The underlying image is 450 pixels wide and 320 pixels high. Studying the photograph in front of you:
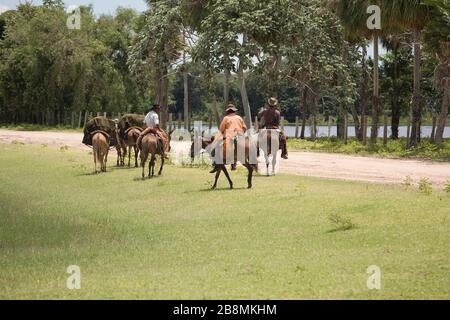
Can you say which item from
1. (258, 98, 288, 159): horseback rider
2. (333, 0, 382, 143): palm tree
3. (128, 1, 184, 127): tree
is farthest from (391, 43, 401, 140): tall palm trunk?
(258, 98, 288, 159): horseback rider

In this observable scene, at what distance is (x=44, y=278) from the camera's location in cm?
965

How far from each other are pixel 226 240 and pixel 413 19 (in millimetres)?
21082

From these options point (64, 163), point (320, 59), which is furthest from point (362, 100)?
point (64, 163)

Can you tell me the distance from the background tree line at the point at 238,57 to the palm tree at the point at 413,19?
0.15ft

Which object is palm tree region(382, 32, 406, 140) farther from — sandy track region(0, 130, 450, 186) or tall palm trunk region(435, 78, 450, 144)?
sandy track region(0, 130, 450, 186)

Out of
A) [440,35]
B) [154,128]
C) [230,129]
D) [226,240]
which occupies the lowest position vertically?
[226,240]

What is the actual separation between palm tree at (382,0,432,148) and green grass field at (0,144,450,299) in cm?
1319

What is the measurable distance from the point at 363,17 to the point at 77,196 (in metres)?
18.8

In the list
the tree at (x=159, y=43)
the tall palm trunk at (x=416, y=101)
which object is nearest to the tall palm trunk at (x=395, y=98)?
the tree at (x=159, y=43)

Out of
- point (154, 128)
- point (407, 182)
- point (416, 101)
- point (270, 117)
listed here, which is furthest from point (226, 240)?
point (416, 101)

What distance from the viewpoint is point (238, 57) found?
3378cm

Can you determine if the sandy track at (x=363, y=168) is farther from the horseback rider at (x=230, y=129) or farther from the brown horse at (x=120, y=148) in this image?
the brown horse at (x=120, y=148)

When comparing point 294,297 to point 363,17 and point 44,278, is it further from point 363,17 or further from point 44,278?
point 363,17

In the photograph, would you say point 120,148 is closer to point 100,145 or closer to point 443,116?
point 100,145
